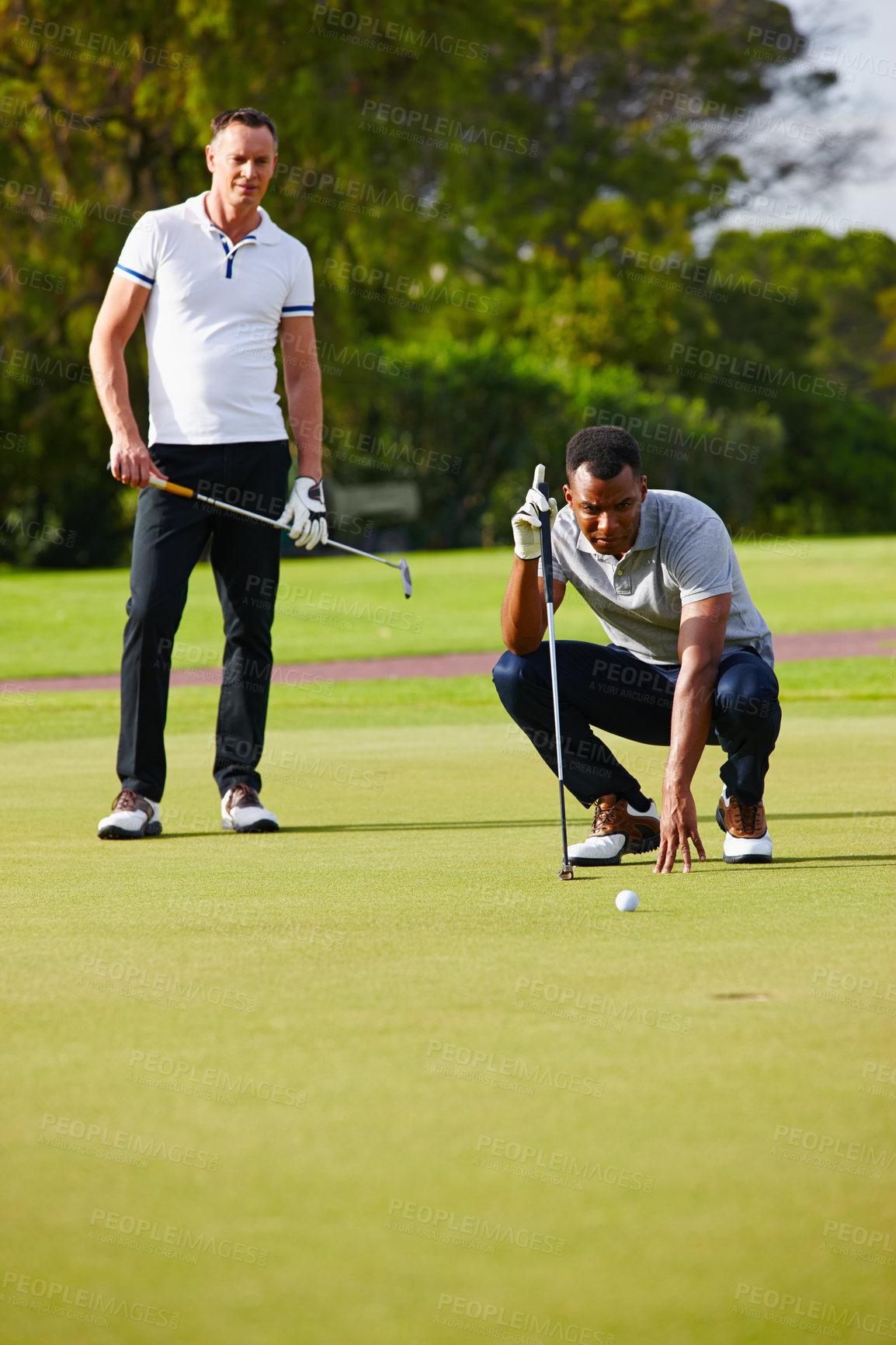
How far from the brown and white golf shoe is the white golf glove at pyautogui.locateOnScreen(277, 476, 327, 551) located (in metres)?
1.46

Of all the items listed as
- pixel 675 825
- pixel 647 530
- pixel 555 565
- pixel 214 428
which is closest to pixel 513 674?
pixel 555 565

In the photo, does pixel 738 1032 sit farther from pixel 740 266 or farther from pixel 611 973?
pixel 740 266

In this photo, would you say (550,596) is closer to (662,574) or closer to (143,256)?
(662,574)

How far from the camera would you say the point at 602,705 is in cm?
518

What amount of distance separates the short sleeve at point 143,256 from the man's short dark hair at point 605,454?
183 cm

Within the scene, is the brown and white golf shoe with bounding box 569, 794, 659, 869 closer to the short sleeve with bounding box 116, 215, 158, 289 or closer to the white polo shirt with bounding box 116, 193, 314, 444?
the white polo shirt with bounding box 116, 193, 314, 444

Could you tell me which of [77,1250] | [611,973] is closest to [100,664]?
[611,973]

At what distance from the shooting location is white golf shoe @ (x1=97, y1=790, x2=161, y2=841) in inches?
206

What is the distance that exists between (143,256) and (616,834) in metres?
2.53

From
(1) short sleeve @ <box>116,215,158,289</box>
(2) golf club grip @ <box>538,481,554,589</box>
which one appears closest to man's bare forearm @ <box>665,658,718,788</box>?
(2) golf club grip @ <box>538,481,554,589</box>

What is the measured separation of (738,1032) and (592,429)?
7.50 feet

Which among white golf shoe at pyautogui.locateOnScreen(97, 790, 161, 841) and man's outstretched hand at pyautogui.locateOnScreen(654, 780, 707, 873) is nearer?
man's outstretched hand at pyautogui.locateOnScreen(654, 780, 707, 873)

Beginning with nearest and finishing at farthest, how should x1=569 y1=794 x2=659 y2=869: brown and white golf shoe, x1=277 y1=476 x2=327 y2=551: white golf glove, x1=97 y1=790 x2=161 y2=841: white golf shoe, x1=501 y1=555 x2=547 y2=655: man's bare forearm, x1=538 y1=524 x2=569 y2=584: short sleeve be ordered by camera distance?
x1=569 y1=794 x2=659 y2=869: brown and white golf shoe, x1=501 y1=555 x2=547 y2=655: man's bare forearm, x1=538 y1=524 x2=569 y2=584: short sleeve, x1=97 y1=790 x2=161 y2=841: white golf shoe, x1=277 y1=476 x2=327 y2=551: white golf glove

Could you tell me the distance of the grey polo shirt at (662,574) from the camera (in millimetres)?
4680
